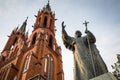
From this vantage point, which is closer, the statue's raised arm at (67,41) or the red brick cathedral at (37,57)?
the statue's raised arm at (67,41)

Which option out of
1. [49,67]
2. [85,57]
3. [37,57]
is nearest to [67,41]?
[85,57]

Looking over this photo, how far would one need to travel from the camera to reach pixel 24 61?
64.3 feet

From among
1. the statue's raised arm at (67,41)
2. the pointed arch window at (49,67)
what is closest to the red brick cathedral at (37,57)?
the pointed arch window at (49,67)

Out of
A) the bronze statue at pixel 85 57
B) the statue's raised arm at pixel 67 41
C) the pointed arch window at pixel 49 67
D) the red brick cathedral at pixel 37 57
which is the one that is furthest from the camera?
the pointed arch window at pixel 49 67

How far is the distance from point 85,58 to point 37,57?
15094 millimetres

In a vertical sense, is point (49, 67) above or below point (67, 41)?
above

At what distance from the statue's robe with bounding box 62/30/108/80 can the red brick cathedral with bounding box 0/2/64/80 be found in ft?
33.4

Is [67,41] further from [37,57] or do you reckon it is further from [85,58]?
[37,57]

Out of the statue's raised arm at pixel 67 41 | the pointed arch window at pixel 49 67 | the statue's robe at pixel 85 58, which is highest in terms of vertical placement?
the pointed arch window at pixel 49 67

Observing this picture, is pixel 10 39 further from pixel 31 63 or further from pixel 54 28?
pixel 31 63

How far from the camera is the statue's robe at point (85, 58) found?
3.32 m

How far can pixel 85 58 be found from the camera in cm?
361

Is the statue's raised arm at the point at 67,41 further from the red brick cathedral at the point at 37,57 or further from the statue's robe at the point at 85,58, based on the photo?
the red brick cathedral at the point at 37,57

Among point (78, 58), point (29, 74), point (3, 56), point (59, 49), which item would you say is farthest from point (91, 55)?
point (3, 56)
